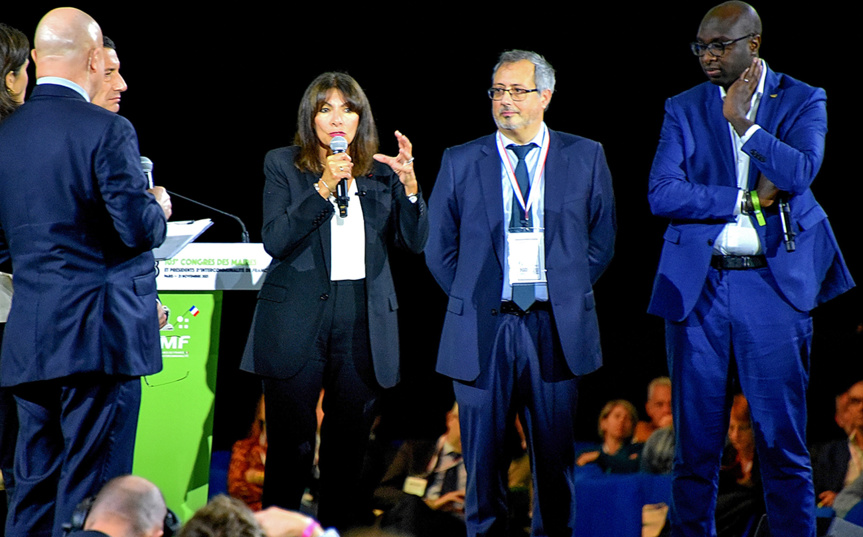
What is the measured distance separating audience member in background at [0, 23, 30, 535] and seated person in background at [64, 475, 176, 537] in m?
1.17

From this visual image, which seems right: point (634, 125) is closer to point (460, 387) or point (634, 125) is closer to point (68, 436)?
point (460, 387)

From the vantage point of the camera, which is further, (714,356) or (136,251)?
(714,356)

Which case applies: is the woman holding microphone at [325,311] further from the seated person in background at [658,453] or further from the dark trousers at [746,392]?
the seated person in background at [658,453]

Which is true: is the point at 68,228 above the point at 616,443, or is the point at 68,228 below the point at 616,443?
above

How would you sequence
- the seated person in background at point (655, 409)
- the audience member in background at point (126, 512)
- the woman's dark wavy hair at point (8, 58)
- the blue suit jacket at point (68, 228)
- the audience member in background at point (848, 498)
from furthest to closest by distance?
the seated person in background at point (655, 409), the audience member in background at point (848, 498), the woman's dark wavy hair at point (8, 58), the blue suit jacket at point (68, 228), the audience member in background at point (126, 512)

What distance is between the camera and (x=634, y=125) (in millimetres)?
5020

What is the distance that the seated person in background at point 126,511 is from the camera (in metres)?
1.88

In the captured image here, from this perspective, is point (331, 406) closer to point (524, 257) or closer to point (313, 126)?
point (524, 257)

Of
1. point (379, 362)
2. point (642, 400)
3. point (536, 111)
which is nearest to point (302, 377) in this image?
point (379, 362)

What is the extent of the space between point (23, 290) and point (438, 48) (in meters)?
3.03

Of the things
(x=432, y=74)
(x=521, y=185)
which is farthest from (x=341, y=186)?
(x=432, y=74)

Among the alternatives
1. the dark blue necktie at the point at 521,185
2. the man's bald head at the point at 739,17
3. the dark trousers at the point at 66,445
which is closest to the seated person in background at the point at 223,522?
the dark trousers at the point at 66,445

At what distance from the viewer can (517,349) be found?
123 inches

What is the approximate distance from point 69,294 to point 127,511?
85 centimetres
